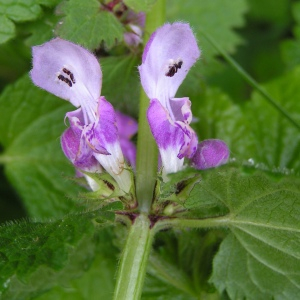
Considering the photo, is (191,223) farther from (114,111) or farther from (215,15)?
→ (215,15)

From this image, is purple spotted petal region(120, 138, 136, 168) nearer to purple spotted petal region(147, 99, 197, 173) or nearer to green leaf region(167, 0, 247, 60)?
purple spotted petal region(147, 99, 197, 173)

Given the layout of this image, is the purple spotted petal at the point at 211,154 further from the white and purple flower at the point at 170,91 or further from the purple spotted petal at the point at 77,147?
the purple spotted petal at the point at 77,147

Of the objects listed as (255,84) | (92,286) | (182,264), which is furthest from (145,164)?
(92,286)

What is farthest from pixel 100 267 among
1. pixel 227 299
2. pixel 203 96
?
pixel 203 96

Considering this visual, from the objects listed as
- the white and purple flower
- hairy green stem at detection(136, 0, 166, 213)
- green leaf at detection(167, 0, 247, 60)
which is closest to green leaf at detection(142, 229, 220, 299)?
hairy green stem at detection(136, 0, 166, 213)

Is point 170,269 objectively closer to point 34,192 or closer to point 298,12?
point 34,192
